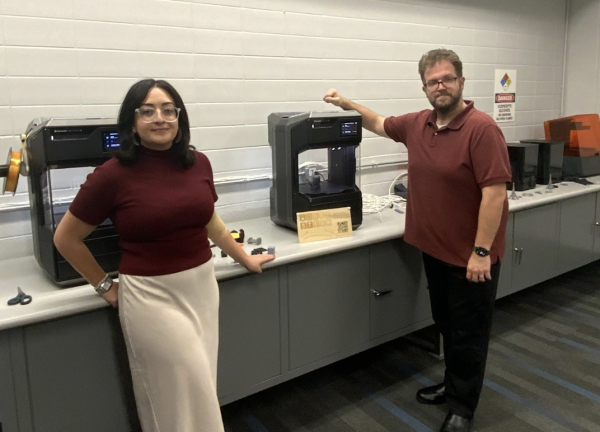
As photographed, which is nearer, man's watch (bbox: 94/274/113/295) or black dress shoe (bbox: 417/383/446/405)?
man's watch (bbox: 94/274/113/295)

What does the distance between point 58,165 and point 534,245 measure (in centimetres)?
273

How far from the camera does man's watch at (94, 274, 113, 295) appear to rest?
65.2 inches

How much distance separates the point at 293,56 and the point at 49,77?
4.05ft

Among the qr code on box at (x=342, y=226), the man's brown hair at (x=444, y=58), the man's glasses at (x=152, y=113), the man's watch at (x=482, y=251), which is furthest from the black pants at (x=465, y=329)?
the man's glasses at (x=152, y=113)

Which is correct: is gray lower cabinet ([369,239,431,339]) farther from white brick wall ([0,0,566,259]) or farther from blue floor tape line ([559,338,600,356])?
blue floor tape line ([559,338,600,356])

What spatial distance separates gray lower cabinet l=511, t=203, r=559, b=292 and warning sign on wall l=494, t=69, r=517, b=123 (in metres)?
0.97

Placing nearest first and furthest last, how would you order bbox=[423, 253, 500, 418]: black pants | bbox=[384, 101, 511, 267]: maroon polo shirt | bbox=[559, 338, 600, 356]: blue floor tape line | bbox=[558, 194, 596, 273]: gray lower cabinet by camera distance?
bbox=[384, 101, 511, 267]: maroon polo shirt
bbox=[423, 253, 500, 418]: black pants
bbox=[559, 338, 600, 356]: blue floor tape line
bbox=[558, 194, 596, 273]: gray lower cabinet

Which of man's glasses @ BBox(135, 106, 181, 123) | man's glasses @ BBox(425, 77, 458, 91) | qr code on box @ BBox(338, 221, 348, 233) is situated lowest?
qr code on box @ BBox(338, 221, 348, 233)

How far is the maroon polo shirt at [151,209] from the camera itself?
1.51 meters

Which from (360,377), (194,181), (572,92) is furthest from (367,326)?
(572,92)

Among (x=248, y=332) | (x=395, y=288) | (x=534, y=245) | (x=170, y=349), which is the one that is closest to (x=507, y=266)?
(x=534, y=245)

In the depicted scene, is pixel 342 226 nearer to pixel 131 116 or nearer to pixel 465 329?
pixel 465 329

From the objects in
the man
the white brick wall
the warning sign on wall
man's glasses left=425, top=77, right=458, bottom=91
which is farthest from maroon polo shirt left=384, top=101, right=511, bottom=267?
the warning sign on wall

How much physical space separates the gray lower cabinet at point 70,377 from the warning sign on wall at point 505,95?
3.25 meters
